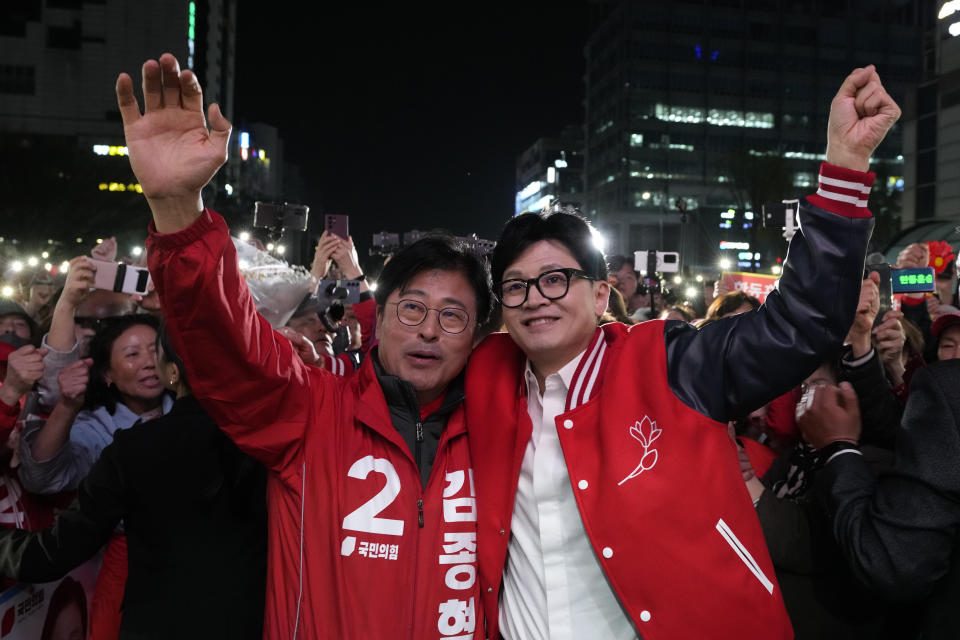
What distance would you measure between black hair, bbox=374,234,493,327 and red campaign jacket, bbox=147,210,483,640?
1.44 feet

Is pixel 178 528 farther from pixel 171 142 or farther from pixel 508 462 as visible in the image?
pixel 171 142

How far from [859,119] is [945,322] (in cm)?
283

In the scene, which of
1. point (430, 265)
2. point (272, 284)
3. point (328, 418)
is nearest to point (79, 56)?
point (272, 284)

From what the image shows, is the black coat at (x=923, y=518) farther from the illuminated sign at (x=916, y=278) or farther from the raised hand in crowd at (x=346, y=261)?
the illuminated sign at (x=916, y=278)

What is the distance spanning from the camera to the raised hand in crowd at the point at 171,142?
192 cm

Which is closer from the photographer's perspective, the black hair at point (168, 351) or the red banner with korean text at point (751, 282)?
the black hair at point (168, 351)

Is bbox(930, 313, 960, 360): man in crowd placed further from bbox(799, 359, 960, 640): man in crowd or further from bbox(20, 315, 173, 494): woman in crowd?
bbox(20, 315, 173, 494): woman in crowd

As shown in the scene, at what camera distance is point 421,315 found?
2592 millimetres

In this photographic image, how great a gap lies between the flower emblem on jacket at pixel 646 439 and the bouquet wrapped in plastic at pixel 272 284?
2.19 metres

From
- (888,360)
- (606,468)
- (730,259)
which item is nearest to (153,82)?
(606,468)

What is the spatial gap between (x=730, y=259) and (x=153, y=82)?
58.8 metres

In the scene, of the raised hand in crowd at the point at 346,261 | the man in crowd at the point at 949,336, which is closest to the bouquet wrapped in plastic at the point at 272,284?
the raised hand in crowd at the point at 346,261

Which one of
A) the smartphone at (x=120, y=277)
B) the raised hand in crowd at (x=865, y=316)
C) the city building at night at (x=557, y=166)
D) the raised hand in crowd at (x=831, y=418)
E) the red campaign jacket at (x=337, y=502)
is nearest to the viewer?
the red campaign jacket at (x=337, y=502)

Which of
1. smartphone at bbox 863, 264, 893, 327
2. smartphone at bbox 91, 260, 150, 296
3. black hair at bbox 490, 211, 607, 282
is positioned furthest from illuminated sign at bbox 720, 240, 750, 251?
black hair at bbox 490, 211, 607, 282
